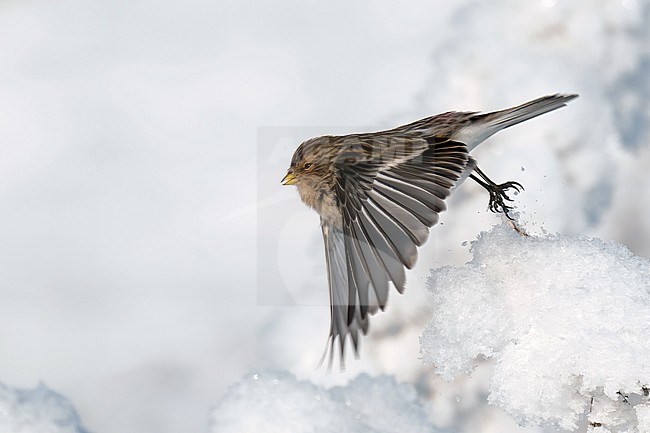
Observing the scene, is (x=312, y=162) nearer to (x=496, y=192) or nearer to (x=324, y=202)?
(x=324, y=202)

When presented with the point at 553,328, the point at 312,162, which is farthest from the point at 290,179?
the point at 553,328

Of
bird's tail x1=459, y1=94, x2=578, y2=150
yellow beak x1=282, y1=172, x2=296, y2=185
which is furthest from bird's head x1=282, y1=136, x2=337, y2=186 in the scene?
bird's tail x1=459, y1=94, x2=578, y2=150

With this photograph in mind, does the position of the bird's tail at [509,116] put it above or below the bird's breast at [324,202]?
above

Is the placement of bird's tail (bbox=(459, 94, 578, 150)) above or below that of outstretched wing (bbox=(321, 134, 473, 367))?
above

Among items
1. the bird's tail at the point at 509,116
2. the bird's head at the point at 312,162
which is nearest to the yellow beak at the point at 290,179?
the bird's head at the point at 312,162

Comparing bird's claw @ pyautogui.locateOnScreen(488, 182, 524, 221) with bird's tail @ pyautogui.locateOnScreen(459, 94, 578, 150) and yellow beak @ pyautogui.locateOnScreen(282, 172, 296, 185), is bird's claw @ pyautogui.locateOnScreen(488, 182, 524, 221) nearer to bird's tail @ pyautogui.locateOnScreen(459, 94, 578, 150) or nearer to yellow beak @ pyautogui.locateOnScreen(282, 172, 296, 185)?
bird's tail @ pyautogui.locateOnScreen(459, 94, 578, 150)

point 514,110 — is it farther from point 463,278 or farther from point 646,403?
point 646,403

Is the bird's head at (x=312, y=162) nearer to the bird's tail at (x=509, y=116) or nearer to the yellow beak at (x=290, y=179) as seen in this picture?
the yellow beak at (x=290, y=179)
